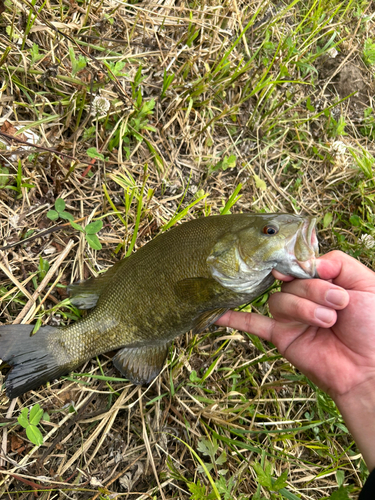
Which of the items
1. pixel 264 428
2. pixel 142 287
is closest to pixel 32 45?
pixel 142 287

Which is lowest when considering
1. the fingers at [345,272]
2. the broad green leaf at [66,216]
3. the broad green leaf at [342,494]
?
the broad green leaf at [342,494]

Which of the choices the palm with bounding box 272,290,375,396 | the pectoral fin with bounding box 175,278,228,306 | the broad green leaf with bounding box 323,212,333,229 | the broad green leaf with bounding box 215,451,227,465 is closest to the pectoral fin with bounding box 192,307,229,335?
the pectoral fin with bounding box 175,278,228,306

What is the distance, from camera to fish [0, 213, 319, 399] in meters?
2.50

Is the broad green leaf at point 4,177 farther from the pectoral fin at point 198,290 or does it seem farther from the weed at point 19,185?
the pectoral fin at point 198,290

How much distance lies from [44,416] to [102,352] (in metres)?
0.61

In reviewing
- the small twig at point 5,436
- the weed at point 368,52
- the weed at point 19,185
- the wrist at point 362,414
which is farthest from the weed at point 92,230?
the weed at point 368,52

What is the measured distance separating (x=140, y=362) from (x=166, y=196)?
59.0 inches

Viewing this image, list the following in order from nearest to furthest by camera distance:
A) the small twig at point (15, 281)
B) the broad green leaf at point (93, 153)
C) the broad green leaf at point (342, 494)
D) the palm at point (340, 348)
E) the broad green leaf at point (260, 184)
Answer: the broad green leaf at point (342, 494) → the palm at point (340, 348) → the small twig at point (15, 281) → the broad green leaf at point (93, 153) → the broad green leaf at point (260, 184)

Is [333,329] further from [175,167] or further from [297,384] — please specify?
[175,167]

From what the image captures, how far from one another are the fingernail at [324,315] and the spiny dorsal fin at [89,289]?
145cm

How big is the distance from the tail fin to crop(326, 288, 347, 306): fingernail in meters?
1.87

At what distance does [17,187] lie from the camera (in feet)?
9.85

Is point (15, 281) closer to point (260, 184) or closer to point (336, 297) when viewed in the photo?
point (336, 297)

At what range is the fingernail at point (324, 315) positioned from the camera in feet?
7.89
